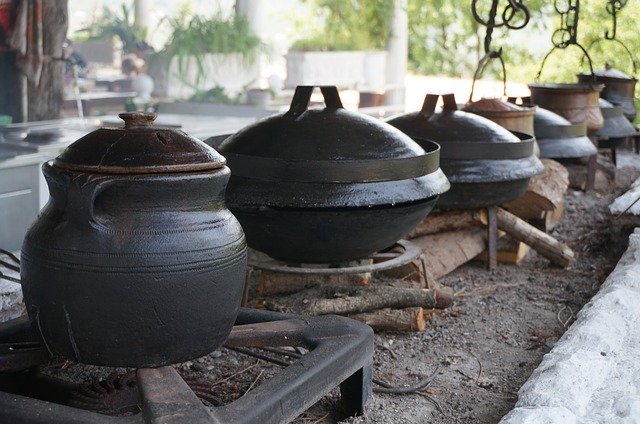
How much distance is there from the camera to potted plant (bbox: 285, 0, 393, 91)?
9.83 meters

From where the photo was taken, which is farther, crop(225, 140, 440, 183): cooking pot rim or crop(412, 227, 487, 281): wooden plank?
crop(412, 227, 487, 281): wooden plank

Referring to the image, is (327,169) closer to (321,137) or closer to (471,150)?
(321,137)

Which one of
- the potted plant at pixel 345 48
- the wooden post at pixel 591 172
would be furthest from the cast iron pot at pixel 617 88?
the potted plant at pixel 345 48

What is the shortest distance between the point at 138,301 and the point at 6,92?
405cm

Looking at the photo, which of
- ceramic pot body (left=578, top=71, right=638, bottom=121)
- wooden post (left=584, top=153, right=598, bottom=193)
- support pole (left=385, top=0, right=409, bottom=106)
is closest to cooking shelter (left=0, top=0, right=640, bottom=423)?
wooden post (left=584, top=153, right=598, bottom=193)

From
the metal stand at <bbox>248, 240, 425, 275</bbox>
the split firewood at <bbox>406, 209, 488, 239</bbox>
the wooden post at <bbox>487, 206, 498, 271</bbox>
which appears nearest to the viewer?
the metal stand at <bbox>248, 240, 425, 275</bbox>

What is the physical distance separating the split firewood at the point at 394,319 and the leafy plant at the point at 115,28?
470 cm

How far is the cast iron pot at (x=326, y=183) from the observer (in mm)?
3109

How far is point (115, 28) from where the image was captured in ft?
25.2

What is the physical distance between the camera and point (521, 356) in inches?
138

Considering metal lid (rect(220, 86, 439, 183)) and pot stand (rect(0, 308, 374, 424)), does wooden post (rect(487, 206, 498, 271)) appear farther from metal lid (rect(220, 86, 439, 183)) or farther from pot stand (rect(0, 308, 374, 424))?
pot stand (rect(0, 308, 374, 424))

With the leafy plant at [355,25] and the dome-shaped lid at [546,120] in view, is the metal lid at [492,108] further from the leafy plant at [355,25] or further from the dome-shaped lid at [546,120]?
the leafy plant at [355,25]

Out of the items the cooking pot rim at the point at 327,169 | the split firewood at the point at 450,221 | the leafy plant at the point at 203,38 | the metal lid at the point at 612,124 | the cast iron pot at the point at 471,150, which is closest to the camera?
the cooking pot rim at the point at 327,169

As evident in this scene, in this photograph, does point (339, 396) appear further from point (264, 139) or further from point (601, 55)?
point (601, 55)
